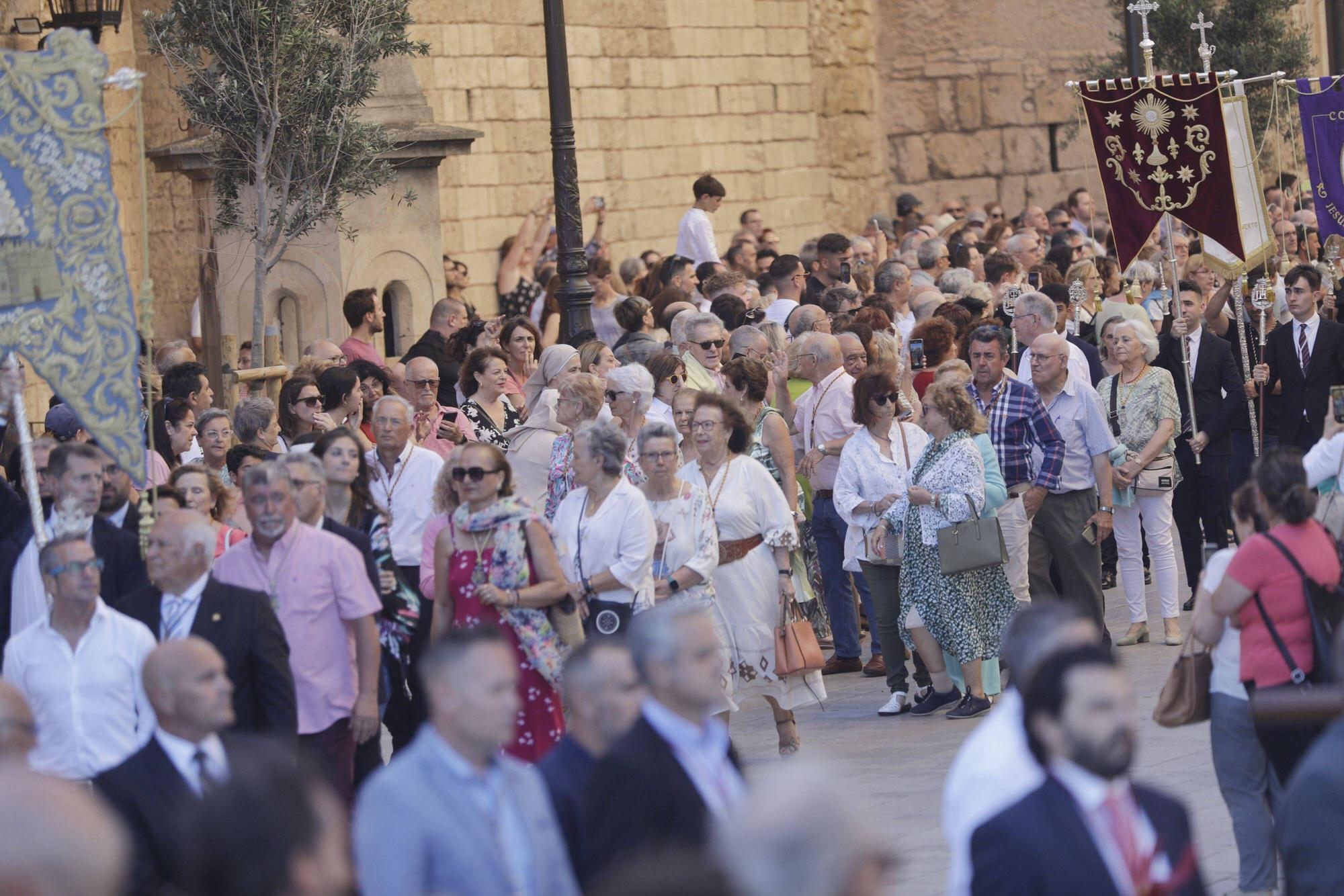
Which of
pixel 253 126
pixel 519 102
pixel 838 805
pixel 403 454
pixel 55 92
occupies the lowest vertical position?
pixel 838 805

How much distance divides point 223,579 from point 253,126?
5224mm

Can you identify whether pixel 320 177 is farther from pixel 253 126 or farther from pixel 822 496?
pixel 822 496

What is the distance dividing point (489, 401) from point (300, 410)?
110 centimetres

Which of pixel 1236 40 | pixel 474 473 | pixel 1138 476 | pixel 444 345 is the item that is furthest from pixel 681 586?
pixel 1236 40

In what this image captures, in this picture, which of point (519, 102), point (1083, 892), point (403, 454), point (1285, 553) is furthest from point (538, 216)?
point (1083, 892)

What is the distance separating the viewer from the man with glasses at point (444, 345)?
40.5ft

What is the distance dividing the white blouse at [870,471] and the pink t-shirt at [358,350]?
3276 millimetres

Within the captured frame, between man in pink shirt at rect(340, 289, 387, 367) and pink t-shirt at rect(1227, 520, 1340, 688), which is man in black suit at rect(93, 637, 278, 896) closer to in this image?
pink t-shirt at rect(1227, 520, 1340, 688)

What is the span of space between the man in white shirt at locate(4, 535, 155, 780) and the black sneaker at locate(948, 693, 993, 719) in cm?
453

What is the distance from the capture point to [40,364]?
7.29 meters

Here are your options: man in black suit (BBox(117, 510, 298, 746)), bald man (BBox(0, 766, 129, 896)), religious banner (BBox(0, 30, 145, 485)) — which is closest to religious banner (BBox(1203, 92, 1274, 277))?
religious banner (BBox(0, 30, 145, 485))

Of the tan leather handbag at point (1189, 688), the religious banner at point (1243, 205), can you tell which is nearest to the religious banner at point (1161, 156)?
the religious banner at point (1243, 205)

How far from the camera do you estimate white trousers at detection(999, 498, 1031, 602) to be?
33.0ft

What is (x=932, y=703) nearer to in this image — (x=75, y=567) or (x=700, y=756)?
(x=75, y=567)
